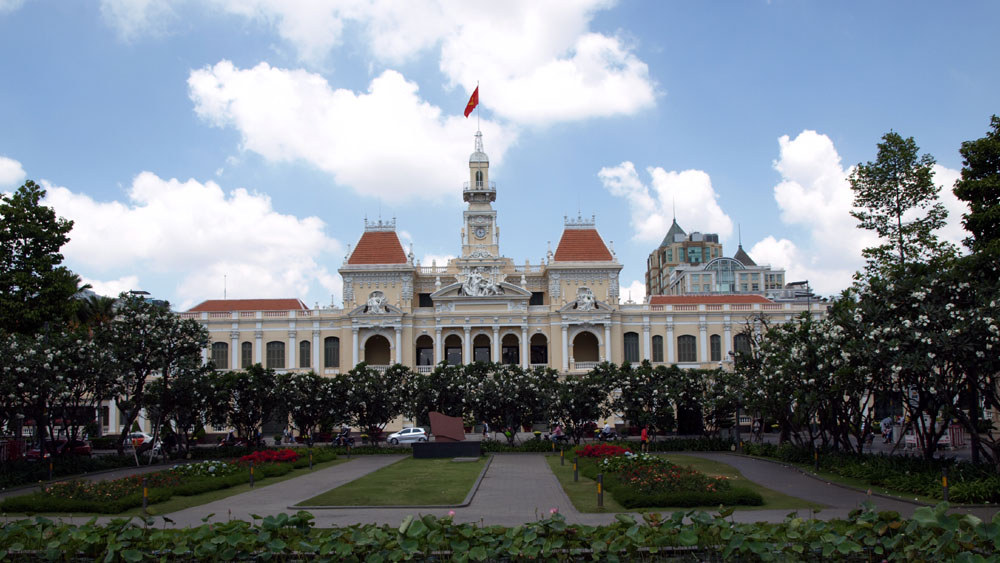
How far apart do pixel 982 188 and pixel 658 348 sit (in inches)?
1746

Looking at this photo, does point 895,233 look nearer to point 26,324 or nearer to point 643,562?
point 643,562

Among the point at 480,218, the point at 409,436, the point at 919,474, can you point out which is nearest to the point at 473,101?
the point at 480,218

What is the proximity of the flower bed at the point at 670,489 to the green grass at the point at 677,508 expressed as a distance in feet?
0.74

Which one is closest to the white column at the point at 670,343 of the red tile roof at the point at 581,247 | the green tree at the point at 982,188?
the red tile roof at the point at 581,247

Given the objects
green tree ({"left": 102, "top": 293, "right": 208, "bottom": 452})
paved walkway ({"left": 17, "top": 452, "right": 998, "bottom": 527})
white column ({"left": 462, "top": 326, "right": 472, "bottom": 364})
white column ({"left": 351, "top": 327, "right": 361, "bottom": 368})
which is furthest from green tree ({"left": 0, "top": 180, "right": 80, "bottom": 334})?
white column ({"left": 462, "top": 326, "right": 472, "bottom": 364})

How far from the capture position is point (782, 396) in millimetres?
32219

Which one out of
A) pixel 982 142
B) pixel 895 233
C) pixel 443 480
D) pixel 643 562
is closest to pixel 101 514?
pixel 443 480

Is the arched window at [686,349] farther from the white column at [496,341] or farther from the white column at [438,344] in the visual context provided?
the white column at [438,344]

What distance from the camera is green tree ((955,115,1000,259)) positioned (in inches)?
965

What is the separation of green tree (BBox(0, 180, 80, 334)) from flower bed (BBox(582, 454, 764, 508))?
78.7 ft

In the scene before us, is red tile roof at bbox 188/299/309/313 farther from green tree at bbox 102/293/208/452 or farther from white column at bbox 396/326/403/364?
green tree at bbox 102/293/208/452

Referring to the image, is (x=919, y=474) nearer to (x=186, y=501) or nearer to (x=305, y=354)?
(x=186, y=501)

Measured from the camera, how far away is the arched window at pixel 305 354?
225ft

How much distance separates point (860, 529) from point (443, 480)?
16.2 meters
